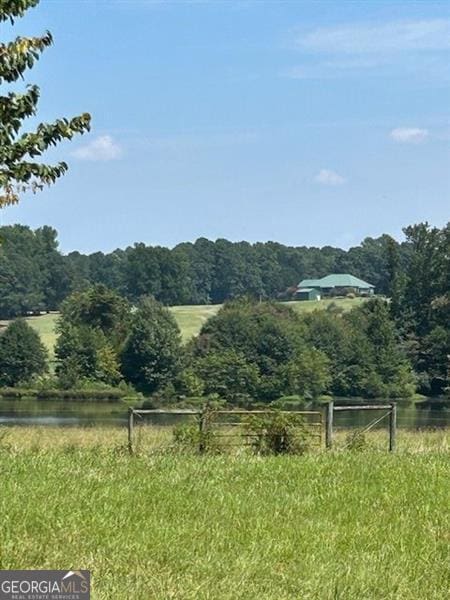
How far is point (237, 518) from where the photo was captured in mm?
11094

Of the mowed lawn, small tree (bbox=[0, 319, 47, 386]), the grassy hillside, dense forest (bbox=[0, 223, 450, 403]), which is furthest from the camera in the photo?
the mowed lawn

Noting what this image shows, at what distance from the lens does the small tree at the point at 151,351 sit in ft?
313

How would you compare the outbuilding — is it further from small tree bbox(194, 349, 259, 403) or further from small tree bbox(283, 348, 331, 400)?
small tree bbox(194, 349, 259, 403)

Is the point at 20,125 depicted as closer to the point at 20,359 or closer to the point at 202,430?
the point at 202,430

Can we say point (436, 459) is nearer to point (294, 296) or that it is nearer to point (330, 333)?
point (330, 333)

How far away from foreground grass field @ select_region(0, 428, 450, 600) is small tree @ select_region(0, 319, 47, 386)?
271 feet

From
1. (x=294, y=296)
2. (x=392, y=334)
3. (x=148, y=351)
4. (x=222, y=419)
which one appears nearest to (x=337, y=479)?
(x=222, y=419)

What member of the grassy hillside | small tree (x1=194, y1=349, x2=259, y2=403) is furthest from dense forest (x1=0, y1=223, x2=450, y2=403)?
the grassy hillside

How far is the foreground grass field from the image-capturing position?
838 centimetres

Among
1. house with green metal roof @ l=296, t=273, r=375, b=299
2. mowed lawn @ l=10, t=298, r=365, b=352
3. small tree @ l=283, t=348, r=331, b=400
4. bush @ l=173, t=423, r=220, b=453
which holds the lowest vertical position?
small tree @ l=283, t=348, r=331, b=400

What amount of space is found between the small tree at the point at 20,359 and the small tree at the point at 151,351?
7790 millimetres

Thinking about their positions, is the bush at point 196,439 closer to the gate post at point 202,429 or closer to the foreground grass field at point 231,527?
the gate post at point 202,429

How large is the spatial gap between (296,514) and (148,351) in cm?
8642

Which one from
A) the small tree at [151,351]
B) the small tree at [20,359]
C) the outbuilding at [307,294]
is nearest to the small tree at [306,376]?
the small tree at [151,351]
